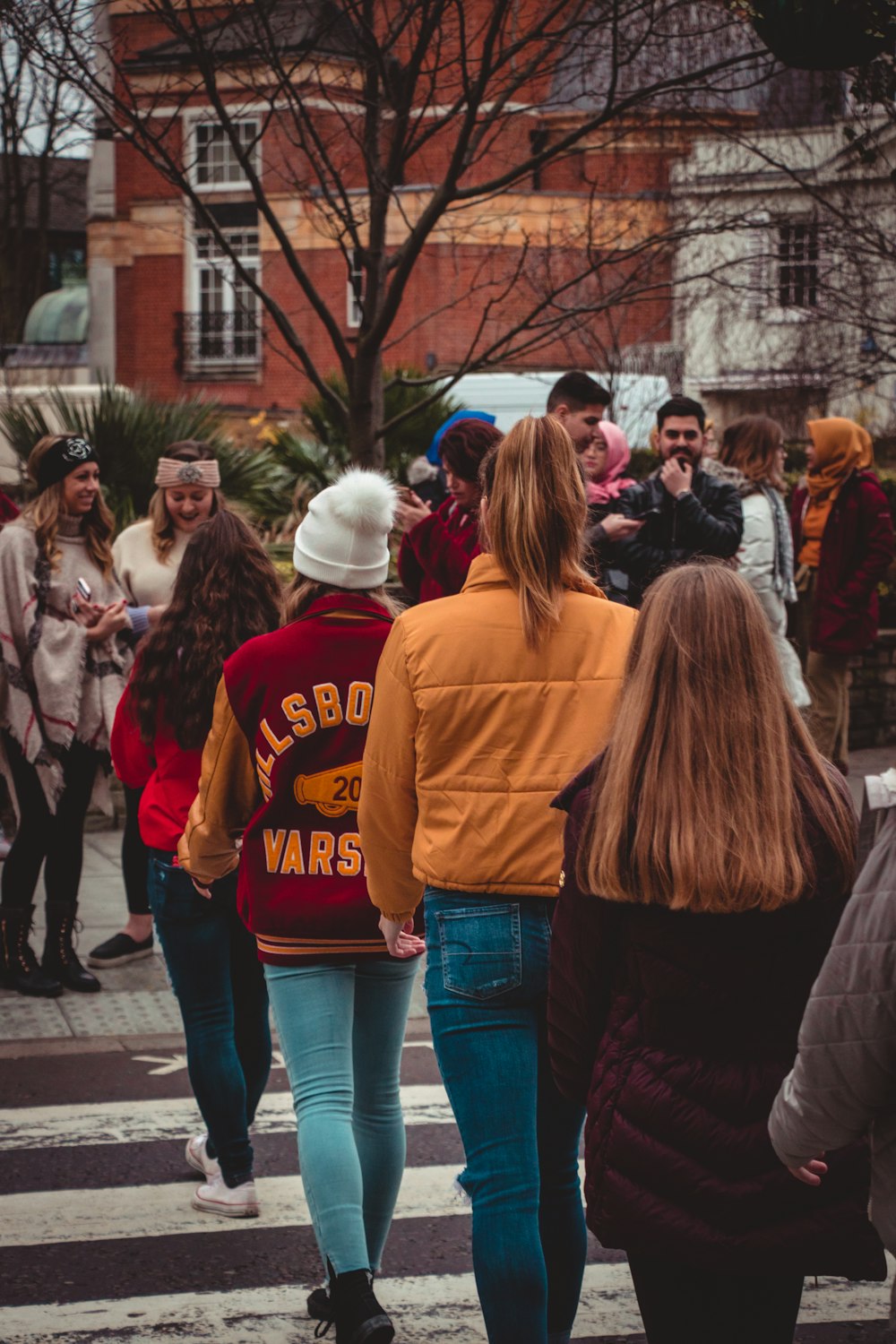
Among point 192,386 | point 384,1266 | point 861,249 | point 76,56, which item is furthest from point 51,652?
point 192,386

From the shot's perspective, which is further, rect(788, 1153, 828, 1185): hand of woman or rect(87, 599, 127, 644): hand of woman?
rect(87, 599, 127, 644): hand of woman

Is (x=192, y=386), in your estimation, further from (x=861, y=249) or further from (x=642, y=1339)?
(x=642, y=1339)

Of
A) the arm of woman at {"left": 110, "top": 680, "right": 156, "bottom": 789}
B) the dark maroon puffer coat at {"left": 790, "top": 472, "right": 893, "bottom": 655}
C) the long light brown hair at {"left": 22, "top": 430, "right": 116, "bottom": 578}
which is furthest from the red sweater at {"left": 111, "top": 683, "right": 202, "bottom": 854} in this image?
the dark maroon puffer coat at {"left": 790, "top": 472, "right": 893, "bottom": 655}

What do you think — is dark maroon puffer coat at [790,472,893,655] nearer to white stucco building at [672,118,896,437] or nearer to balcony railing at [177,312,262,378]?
white stucco building at [672,118,896,437]

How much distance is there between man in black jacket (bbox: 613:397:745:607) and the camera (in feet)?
22.2

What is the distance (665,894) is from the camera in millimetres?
2609

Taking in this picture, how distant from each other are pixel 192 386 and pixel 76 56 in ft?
101

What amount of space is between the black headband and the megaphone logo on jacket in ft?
10.8

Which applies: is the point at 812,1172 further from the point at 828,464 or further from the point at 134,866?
the point at 828,464

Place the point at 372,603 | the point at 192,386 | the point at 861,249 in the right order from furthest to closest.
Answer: the point at 192,386 < the point at 861,249 < the point at 372,603

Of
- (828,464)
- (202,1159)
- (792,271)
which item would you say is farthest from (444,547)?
(792,271)

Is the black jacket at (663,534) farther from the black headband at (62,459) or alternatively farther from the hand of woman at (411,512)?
the black headband at (62,459)

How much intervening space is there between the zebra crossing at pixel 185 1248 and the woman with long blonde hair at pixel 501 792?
0.95 meters

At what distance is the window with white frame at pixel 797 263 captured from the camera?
11336 mm
